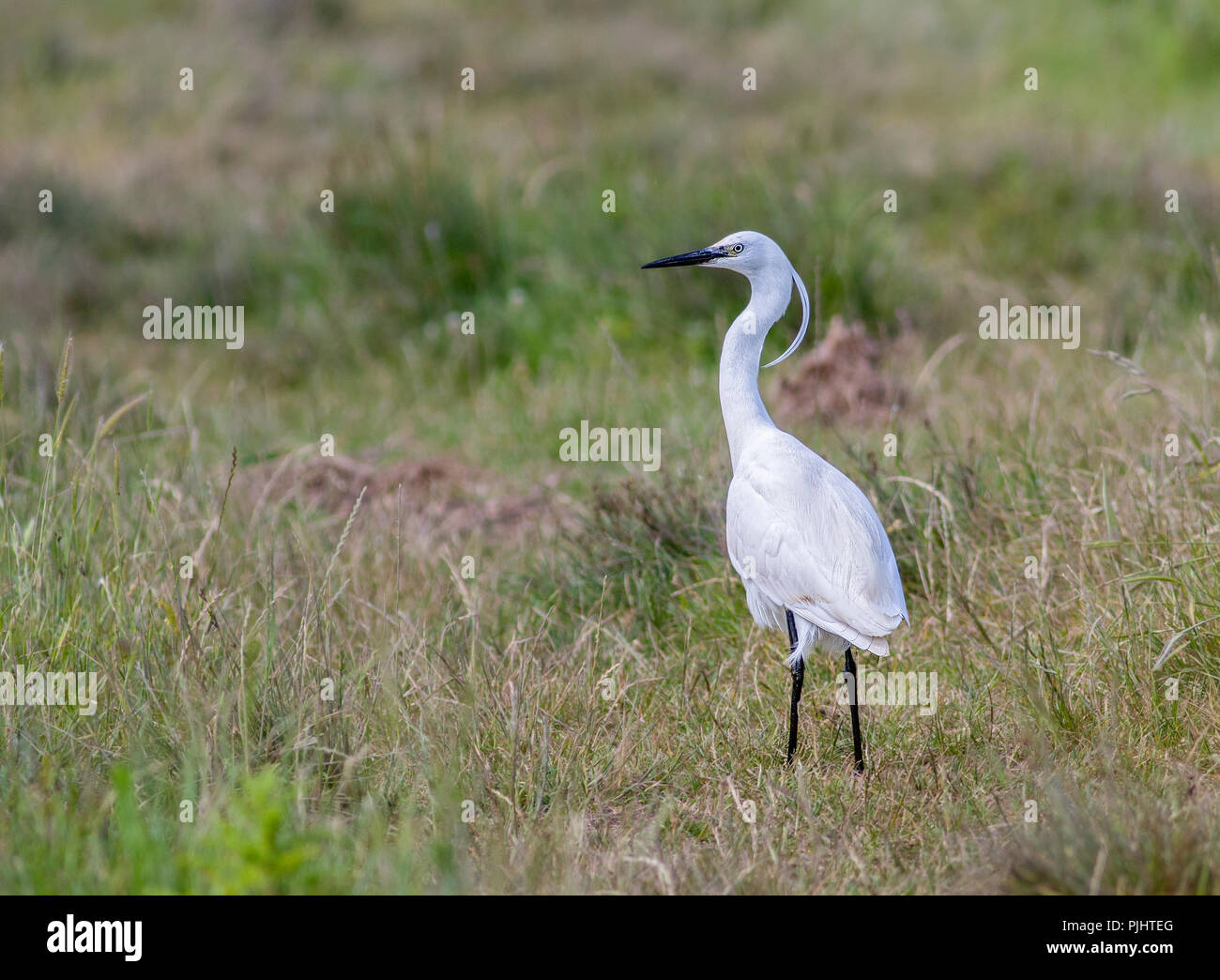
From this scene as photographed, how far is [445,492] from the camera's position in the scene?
19.4 ft

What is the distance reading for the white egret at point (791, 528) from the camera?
3486 mm

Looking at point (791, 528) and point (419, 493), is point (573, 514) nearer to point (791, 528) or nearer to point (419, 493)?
point (419, 493)

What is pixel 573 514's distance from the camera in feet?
16.8

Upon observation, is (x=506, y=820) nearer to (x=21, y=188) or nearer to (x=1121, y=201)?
(x=1121, y=201)

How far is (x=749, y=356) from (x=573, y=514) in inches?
54.4

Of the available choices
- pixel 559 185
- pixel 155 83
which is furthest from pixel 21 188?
pixel 155 83
